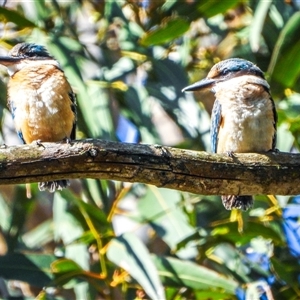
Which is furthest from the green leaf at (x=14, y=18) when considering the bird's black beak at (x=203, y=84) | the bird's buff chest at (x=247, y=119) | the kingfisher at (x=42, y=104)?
the bird's buff chest at (x=247, y=119)

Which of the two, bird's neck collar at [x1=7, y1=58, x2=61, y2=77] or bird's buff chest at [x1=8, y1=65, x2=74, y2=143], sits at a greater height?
bird's neck collar at [x1=7, y1=58, x2=61, y2=77]

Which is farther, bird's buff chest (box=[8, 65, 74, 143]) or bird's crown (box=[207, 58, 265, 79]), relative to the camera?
bird's crown (box=[207, 58, 265, 79])

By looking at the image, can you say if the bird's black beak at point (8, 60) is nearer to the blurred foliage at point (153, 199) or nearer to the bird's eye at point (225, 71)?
the blurred foliage at point (153, 199)

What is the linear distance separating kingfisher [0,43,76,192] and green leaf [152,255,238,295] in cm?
94

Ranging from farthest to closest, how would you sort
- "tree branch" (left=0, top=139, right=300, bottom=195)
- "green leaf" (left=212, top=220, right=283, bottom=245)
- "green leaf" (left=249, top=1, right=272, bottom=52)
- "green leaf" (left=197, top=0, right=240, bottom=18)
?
1. "green leaf" (left=197, top=0, right=240, bottom=18)
2. "green leaf" (left=249, top=1, right=272, bottom=52)
3. "green leaf" (left=212, top=220, right=283, bottom=245)
4. "tree branch" (left=0, top=139, right=300, bottom=195)

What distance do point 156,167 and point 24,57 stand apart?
1.62 metres

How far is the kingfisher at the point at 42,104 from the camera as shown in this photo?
15.5 feet

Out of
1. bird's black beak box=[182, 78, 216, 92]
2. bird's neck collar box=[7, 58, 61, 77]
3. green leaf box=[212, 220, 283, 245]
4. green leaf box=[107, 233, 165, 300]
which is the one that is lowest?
green leaf box=[212, 220, 283, 245]

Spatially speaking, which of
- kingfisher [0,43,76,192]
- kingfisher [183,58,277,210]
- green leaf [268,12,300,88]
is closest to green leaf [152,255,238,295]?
kingfisher [183,58,277,210]

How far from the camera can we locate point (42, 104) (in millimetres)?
4746

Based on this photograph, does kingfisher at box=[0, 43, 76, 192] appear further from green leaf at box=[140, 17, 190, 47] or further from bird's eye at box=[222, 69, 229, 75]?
bird's eye at box=[222, 69, 229, 75]

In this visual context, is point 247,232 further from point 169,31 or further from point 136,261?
point 169,31

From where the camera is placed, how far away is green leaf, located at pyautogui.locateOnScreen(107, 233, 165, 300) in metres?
4.70

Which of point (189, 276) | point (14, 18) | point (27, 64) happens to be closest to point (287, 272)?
point (189, 276)
